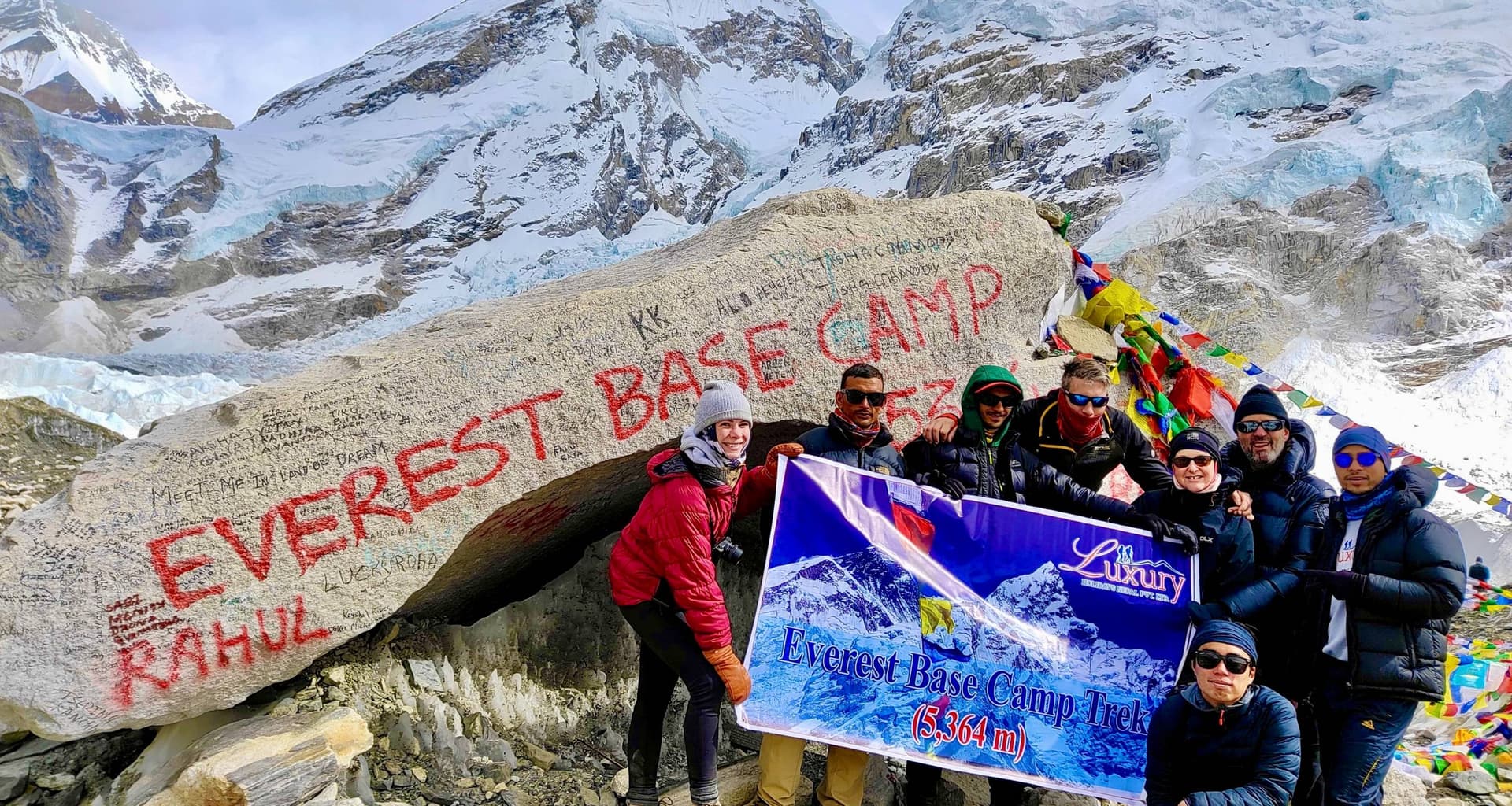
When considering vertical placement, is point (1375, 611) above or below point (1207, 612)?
above

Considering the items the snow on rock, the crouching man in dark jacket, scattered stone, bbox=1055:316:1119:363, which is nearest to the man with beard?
the crouching man in dark jacket

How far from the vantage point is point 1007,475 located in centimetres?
441

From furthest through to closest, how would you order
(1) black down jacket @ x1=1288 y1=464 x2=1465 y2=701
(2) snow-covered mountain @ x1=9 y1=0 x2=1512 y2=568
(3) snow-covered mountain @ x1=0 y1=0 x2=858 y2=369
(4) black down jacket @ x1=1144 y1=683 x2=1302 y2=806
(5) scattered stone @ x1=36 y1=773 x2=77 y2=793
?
(3) snow-covered mountain @ x1=0 y1=0 x2=858 y2=369
(2) snow-covered mountain @ x1=9 y1=0 x2=1512 y2=568
(5) scattered stone @ x1=36 y1=773 x2=77 y2=793
(1) black down jacket @ x1=1288 y1=464 x2=1465 y2=701
(4) black down jacket @ x1=1144 y1=683 x2=1302 y2=806

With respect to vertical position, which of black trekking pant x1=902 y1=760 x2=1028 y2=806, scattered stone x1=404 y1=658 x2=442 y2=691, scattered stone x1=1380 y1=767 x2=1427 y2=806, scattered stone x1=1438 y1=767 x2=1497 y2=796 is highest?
scattered stone x1=404 y1=658 x2=442 y2=691

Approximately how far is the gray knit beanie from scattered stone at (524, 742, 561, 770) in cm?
256

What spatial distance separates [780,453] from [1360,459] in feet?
7.98

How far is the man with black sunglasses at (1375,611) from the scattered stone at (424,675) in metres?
4.57

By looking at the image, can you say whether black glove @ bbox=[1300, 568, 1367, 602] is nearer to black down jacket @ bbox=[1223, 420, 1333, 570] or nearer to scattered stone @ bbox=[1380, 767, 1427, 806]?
black down jacket @ bbox=[1223, 420, 1333, 570]

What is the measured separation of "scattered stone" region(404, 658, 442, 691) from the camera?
17.1ft

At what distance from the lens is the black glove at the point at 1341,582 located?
338cm

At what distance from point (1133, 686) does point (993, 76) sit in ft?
225

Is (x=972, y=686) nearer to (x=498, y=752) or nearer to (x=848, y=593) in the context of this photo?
(x=848, y=593)

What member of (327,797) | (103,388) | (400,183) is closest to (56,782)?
(327,797)

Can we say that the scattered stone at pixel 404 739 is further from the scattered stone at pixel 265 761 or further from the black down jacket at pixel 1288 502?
the black down jacket at pixel 1288 502
